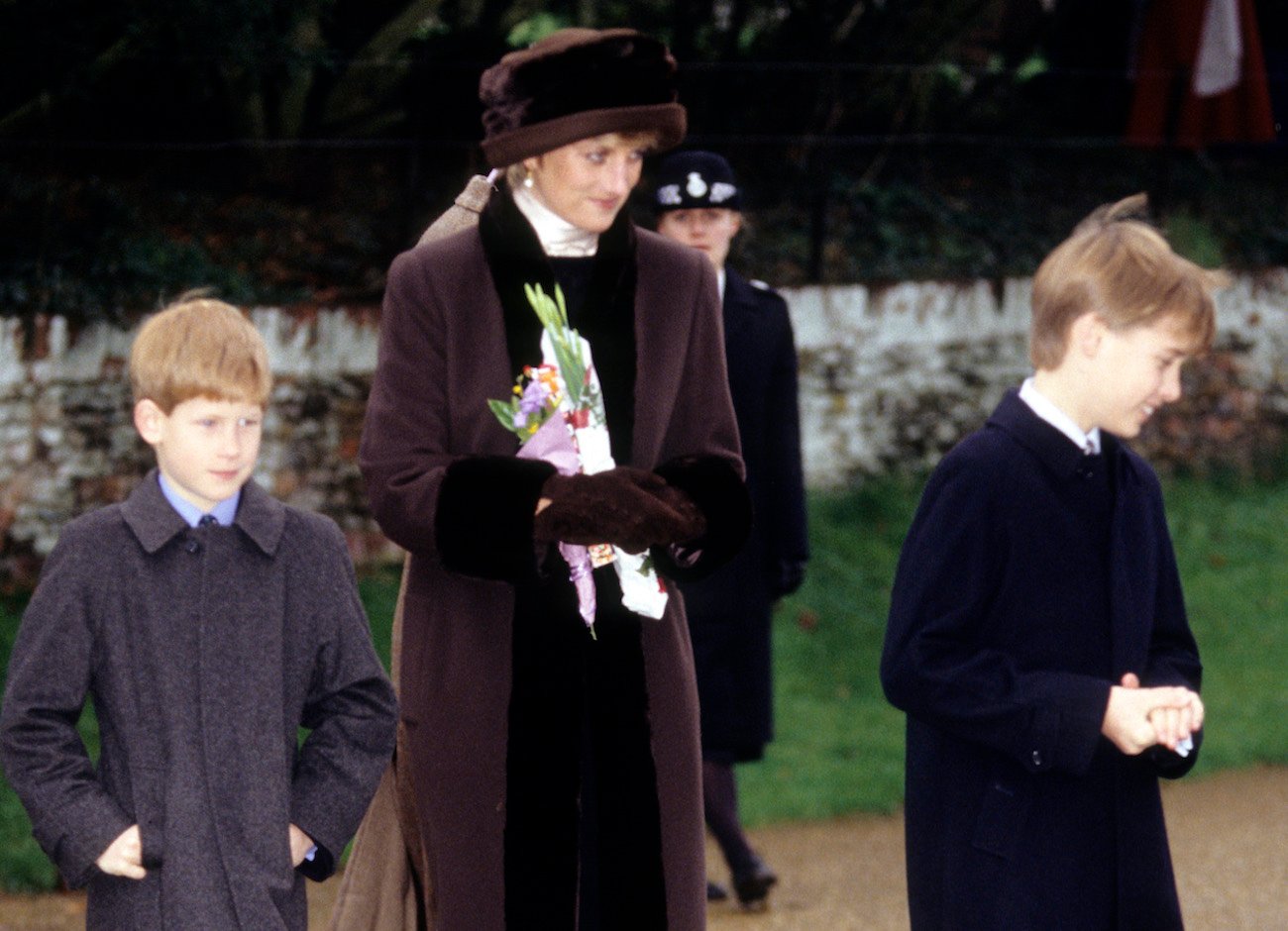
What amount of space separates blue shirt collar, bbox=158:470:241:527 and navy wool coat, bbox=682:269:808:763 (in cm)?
265

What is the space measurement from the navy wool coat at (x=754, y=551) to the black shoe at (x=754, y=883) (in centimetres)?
35

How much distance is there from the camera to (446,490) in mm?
3703

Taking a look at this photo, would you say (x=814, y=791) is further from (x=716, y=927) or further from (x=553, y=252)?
(x=553, y=252)

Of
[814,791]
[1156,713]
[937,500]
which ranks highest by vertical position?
[937,500]

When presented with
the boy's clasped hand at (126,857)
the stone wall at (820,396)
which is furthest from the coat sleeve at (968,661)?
the stone wall at (820,396)

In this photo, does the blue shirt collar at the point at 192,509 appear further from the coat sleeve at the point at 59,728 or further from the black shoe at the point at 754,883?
the black shoe at the point at 754,883

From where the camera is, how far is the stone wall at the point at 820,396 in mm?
8883

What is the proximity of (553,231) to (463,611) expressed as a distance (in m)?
0.71

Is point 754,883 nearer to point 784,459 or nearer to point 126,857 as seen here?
point 784,459

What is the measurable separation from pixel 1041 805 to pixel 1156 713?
267mm

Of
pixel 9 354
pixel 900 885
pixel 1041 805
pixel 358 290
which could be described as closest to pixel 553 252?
pixel 1041 805

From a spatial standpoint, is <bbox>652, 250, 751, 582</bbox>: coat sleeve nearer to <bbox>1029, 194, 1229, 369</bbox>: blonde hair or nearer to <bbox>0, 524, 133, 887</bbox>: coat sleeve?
<bbox>1029, 194, 1229, 369</bbox>: blonde hair

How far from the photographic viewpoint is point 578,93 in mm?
3785

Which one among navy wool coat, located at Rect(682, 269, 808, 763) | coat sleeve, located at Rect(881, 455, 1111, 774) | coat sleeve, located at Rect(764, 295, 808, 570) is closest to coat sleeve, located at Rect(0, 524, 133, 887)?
coat sleeve, located at Rect(881, 455, 1111, 774)
